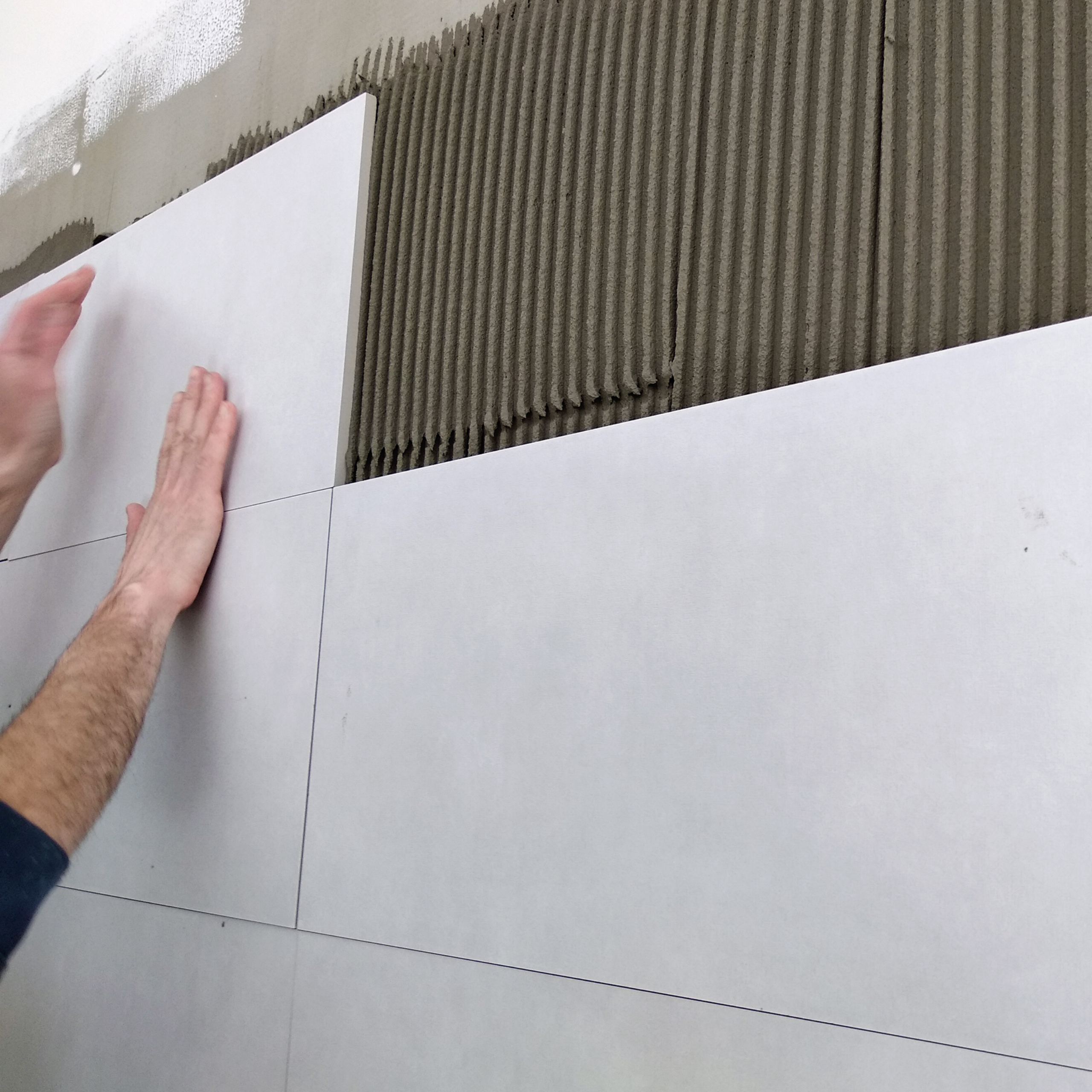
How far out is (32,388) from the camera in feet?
4.58

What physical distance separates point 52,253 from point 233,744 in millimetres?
1185

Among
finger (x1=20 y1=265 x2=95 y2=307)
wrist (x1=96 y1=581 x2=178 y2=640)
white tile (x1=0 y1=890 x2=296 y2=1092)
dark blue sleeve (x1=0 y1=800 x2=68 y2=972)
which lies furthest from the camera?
finger (x1=20 y1=265 x2=95 y2=307)

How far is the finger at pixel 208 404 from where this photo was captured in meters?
1.35

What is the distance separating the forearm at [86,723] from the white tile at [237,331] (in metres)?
0.19

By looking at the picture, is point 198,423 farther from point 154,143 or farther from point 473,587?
point 154,143

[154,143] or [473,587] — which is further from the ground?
[154,143]

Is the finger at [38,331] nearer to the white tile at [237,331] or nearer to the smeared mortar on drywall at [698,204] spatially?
the white tile at [237,331]

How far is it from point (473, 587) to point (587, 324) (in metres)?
0.27

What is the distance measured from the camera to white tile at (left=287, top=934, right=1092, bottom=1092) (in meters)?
0.69

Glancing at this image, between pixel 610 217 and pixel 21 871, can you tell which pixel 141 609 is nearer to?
pixel 21 871

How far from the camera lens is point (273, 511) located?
126 centimetres

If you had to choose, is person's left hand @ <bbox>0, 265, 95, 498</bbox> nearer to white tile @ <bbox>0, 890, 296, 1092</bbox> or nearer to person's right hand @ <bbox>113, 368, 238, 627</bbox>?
person's right hand @ <bbox>113, 368, 238, 627</bbox>

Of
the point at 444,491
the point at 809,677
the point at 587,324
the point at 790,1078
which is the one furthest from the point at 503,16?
the point at 790,1078

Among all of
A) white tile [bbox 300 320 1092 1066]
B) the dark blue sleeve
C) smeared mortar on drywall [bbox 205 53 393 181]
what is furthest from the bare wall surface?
the dark blue sleeve
